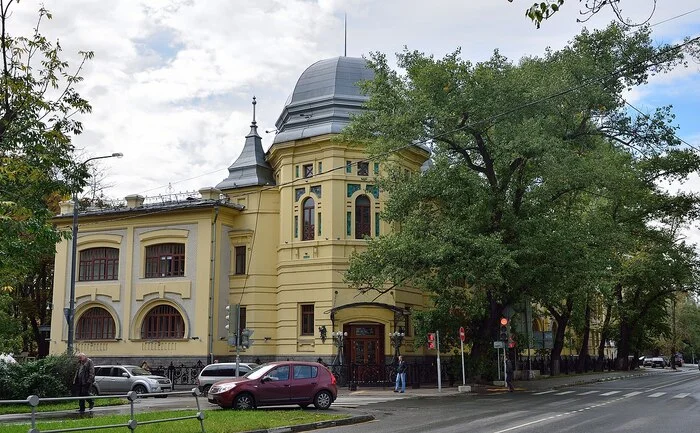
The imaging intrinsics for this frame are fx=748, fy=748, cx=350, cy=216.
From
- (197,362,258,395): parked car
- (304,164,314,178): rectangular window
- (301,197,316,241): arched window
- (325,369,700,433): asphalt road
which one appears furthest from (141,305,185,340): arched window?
(325,369,700,433): asphalt road

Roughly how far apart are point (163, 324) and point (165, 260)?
3571 mm

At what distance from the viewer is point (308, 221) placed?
128ft

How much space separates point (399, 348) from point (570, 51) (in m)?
16.1

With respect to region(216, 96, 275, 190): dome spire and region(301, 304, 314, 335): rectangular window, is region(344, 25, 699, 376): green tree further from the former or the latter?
region(216, 96, 275, 190): dome spire

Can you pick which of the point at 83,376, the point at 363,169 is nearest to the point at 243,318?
the point at 363,169

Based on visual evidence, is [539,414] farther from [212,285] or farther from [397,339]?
[212,285]

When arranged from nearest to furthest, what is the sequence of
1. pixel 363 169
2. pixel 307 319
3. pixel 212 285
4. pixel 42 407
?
pixel 42 407 → pixel 307 319 → pixel 363 169 → pixel 212 285

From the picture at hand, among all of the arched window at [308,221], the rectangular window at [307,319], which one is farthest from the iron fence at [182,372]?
the arched window at [308,221]

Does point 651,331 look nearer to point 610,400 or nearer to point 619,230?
point 619,230

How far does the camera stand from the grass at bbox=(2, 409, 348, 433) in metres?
15.6

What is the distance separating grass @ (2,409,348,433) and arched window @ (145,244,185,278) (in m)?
21.3

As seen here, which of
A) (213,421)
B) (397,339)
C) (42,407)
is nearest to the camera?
(213,421)

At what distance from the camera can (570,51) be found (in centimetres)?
3153

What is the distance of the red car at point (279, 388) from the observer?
2173 centimetres
